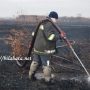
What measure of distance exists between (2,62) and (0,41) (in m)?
7.65

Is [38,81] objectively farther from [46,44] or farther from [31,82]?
[46,44]

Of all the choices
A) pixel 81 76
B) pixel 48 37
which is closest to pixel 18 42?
pixel 81 76

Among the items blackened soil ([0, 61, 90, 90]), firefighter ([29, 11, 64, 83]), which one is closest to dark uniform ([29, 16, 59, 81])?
firefighter ([29, 11, 64, 83])

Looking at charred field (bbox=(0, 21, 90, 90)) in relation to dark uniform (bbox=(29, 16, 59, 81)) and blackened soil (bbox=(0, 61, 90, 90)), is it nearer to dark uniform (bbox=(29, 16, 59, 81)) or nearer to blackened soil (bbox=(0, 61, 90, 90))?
blackened soil (bbox=(0, 61, 90, 90))

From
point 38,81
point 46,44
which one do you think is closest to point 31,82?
point 38,81

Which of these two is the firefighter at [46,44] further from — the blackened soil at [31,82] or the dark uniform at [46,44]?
the blackened soil at [31,82]

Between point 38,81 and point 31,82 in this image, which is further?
point 38,81

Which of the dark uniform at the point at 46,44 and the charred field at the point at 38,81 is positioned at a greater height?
the dark uniform at the point at 46,44

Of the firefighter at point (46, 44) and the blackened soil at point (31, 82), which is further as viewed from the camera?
the firefighter at point (46, 44)

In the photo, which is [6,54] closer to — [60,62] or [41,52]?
[60,62]

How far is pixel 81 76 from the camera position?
11133 mm

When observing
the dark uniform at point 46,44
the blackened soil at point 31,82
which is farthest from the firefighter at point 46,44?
the blackened soil at point 31,82

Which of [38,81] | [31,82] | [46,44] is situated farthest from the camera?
[38,81]

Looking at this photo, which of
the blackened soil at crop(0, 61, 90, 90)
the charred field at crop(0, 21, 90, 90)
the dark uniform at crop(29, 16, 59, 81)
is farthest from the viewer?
the dark uniform at crop(29, 16, 59, 81)
